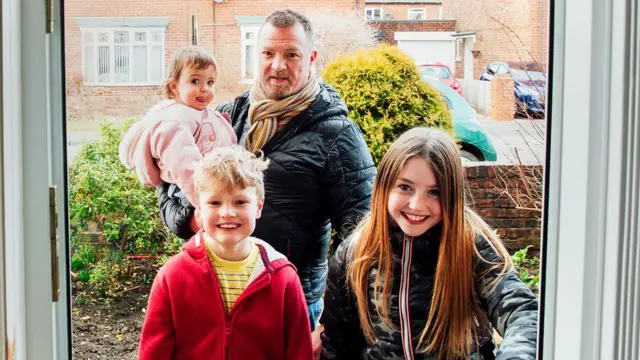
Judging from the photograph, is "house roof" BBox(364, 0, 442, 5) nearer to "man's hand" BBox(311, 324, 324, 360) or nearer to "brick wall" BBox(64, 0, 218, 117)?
"brick wall" BBox(64, 0, 218, 117)

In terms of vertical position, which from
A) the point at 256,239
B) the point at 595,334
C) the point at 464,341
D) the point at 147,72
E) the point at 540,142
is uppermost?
the point at 147,72

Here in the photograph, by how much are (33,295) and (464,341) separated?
3.50ft

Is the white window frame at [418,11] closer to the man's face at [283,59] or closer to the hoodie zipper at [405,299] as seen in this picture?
the man's face at [283,59]

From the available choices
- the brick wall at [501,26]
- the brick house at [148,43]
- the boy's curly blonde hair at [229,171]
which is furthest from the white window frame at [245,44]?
the brick wall at [501,26]

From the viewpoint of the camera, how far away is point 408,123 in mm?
1848

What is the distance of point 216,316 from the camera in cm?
176

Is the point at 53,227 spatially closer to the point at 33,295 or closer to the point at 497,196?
the point at 33,295

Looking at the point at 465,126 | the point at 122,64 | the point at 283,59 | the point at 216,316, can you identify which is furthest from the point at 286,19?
the point at 216,316

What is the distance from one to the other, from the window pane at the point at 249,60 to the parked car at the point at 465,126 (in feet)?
1.49

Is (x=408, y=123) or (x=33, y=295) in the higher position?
(x=408, y=123)

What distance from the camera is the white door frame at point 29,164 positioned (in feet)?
5.09

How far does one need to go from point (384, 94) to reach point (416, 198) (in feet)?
0.98

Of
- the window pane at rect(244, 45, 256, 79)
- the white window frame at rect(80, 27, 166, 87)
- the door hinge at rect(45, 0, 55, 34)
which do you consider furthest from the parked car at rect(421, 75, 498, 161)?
the door hinge at rect(45, 0, 55, 34)

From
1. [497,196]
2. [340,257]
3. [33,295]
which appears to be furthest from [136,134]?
[497,196]
